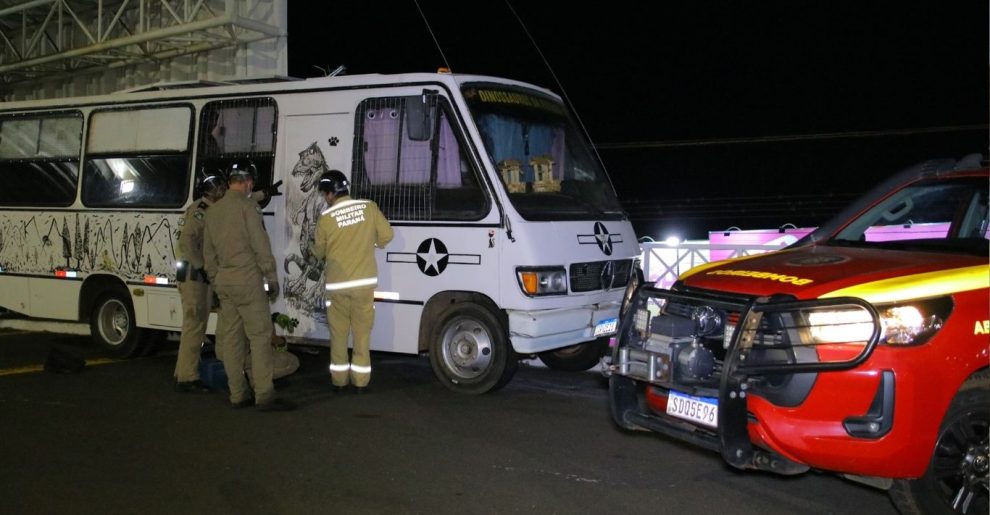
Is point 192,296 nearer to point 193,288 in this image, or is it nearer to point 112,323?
point 193,288

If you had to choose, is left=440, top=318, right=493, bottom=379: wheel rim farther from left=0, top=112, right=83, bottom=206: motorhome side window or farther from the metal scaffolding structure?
the metal scaffolding structure

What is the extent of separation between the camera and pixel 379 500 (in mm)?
5309

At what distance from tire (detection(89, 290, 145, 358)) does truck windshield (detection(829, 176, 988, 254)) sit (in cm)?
738

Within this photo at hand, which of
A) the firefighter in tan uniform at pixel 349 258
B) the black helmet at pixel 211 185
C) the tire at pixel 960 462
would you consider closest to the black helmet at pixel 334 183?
the firefighter in tan uniform at pixel 349 258

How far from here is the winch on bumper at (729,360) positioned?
4.50m

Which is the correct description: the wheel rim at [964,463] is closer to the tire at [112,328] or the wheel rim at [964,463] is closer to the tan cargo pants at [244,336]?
the tan cargo pants at [244,336]

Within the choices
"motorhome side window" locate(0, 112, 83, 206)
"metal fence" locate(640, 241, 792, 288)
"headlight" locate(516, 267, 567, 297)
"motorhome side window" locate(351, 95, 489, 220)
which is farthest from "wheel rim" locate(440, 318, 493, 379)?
"motorhome side window" locate(0, 112, 83, 206)

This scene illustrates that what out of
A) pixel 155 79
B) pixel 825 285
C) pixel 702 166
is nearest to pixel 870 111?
pixel 702 166

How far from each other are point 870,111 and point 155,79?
1952cm

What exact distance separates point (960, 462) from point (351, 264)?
15.9ft

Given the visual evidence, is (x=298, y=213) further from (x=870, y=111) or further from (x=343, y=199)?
(x=870, y=111)

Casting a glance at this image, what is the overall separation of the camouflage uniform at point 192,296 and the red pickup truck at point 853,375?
4.60m

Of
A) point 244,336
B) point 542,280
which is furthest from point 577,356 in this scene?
point 244,336

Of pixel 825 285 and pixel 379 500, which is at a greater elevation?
pixel 825 285
